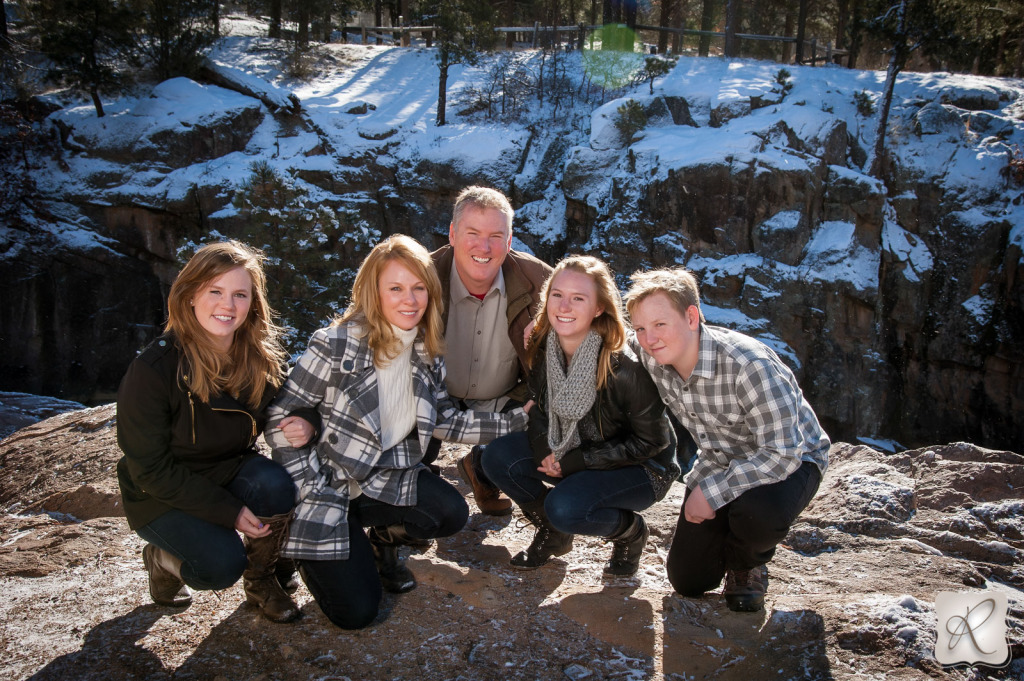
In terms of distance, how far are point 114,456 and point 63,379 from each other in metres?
12.4

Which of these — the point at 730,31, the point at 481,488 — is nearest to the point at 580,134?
the point at 730,31

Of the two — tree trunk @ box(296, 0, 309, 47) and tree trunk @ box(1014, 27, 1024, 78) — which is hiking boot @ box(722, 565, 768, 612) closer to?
tree trunk @ box(296, 0, 309, 47)

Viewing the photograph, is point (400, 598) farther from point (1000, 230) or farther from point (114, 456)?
point (1000, 230)

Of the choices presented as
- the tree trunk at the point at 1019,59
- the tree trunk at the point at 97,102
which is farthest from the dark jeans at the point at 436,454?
the tree trunk at the point at 1019,59

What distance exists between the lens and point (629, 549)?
2.89 meters

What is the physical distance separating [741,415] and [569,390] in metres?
0.67

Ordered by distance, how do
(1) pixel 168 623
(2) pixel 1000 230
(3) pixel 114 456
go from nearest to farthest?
(1) pixel 168 623 < (3) pixel 114 456 < (2) pixel 1000 230

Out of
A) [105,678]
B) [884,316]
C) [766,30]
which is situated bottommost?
[884,316]

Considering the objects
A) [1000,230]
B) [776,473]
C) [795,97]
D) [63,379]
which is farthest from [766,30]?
[776,473]

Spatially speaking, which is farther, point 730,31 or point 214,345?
point 730,31

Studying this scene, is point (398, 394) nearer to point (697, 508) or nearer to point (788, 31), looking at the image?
point (697, 508)

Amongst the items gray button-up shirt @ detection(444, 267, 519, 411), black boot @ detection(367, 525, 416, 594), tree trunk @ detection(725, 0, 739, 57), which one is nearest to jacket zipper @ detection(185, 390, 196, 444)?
black boot @ detection(367, 525, 416, 594)

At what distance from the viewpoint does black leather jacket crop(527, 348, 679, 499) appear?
272cm

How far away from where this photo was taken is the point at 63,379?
14359mm
